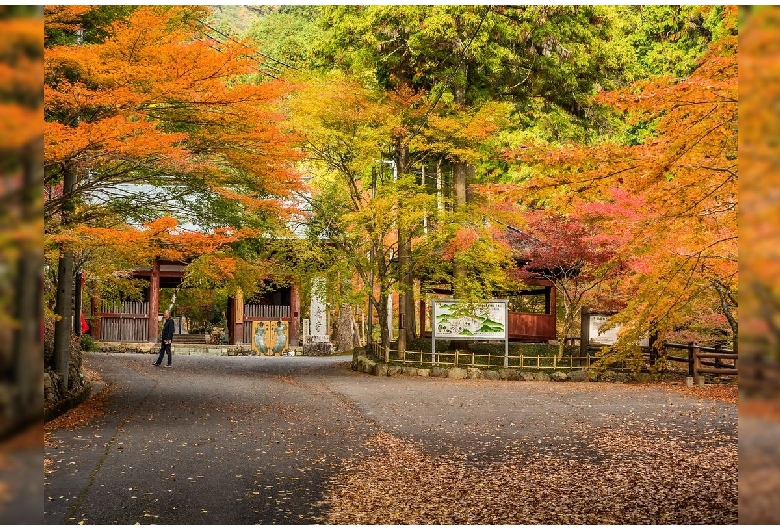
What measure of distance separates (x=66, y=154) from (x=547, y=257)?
38.8ft

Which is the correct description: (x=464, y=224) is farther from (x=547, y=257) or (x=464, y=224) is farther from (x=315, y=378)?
(x=315, y=378)

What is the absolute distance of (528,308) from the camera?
83.1 ft

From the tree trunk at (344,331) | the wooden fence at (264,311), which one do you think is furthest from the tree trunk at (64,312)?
the tree trunk at (344,331)

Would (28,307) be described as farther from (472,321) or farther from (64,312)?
(472,321)

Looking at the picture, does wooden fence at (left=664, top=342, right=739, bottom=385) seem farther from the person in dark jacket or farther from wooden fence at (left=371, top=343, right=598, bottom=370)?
the person in dark jacket

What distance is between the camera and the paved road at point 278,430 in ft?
17.5

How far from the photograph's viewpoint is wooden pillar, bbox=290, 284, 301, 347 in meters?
23.7

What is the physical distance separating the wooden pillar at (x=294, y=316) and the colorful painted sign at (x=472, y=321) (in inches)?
325

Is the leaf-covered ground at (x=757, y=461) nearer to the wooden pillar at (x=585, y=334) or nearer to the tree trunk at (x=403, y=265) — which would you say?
the tree trunk at (x=403, y=265)

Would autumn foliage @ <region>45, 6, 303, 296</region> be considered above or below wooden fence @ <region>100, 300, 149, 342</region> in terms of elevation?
above

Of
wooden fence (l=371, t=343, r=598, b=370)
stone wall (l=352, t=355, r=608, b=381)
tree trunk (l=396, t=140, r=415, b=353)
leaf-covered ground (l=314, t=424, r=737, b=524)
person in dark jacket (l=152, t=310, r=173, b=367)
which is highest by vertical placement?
tree trunk (l=396, t=140, r=415, b=353)

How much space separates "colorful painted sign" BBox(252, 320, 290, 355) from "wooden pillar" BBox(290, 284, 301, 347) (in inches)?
14.9

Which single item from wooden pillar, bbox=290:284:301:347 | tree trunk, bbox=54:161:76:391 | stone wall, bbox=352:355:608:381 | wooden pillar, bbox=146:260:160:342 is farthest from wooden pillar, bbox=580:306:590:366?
wooden pillar, bbox=146:260:160:342

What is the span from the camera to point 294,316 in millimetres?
23875
